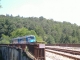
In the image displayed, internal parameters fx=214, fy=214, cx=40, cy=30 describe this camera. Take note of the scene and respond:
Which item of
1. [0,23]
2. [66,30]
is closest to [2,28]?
[0,23]

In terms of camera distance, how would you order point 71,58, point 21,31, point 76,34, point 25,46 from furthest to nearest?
1. point 76,34
2. point 21,31
3. point 25,46
4. point 71,58

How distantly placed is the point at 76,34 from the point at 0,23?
4769cm

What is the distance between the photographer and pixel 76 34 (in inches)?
5246

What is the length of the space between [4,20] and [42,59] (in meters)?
112

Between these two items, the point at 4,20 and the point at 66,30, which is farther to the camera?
the point at 66,30

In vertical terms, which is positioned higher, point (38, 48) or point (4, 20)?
point (4, 20)

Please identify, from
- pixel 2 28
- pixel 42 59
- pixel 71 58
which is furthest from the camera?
pixel 2 28

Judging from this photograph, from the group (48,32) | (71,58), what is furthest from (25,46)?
(48,32)

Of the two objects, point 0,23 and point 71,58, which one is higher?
point 0,23

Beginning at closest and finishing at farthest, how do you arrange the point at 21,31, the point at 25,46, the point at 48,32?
the point at 25,46, the point at 21,31, the point at 48,32

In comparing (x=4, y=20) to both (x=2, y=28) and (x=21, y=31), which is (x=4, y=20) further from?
(x=21, y=31)

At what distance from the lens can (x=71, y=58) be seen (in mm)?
15461

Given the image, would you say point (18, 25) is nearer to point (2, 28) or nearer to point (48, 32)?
point (2, 28)

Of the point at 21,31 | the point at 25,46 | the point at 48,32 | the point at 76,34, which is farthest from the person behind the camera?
the point at 48,32
